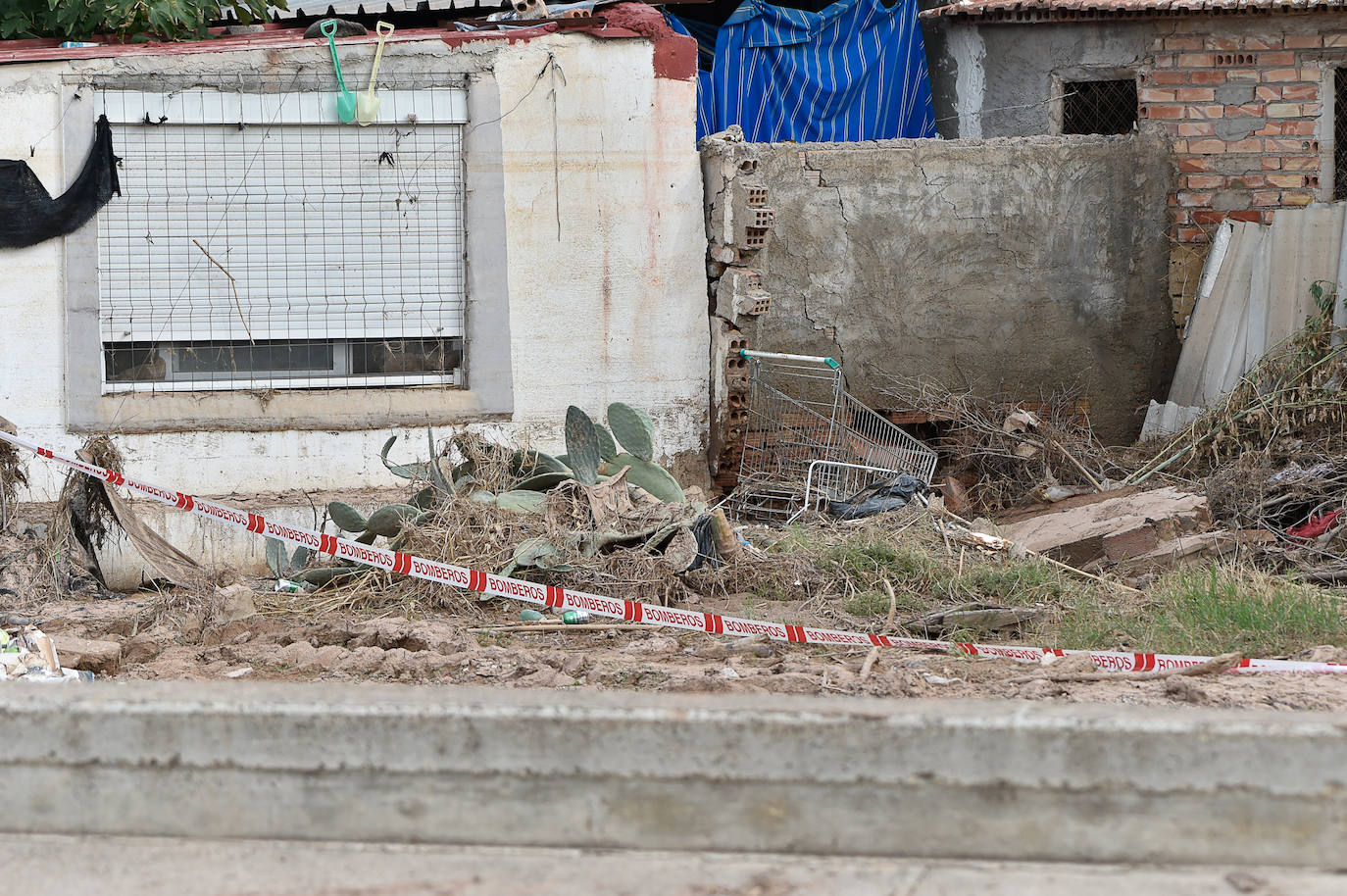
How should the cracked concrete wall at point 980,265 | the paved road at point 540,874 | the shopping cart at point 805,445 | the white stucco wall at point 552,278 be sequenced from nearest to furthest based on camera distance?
the paved road at point 540,874
the white stucco wall at point 552,278
the shopping cart at point 805,445
the cracked concrete wall at point 980,265

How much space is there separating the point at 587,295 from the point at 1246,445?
13.5ft

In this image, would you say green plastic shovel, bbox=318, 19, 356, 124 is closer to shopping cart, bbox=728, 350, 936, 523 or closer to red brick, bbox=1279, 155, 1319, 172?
shopping cart, bbox=728, 350, 936, 523

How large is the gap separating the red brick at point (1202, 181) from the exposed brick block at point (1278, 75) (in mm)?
868

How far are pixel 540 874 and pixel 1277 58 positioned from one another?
877 centimetres

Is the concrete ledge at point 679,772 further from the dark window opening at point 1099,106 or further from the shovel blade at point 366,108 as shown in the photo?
the dark window opening at point 1099,106

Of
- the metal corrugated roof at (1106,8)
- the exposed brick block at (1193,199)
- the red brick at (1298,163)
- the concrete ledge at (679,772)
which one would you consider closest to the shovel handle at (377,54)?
the metal corrugated roof at (1106,8)

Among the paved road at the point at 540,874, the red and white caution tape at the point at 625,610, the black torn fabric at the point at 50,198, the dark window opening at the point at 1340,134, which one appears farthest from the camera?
the dark window opening at the point at 1340,134

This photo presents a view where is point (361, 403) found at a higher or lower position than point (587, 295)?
lower

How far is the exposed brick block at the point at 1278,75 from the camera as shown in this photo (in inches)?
372

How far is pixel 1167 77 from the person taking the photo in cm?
959

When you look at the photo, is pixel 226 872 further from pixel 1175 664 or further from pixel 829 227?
pixel 829 227

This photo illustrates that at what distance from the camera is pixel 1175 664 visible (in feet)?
15.6

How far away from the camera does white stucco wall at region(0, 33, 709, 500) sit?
7.83 metres

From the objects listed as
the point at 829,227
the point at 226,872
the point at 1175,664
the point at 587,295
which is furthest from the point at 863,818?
the point at 829,227
